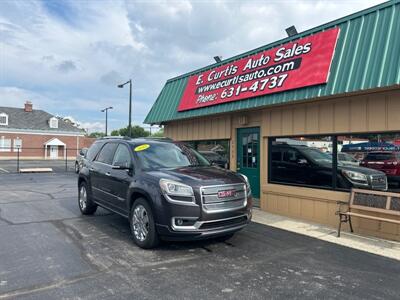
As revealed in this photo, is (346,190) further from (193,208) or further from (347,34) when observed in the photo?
(193,208)

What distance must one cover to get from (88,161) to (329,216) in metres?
5.82

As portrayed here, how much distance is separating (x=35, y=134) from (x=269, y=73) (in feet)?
148

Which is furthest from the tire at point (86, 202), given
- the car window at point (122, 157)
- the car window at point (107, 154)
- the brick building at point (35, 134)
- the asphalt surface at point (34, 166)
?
the brick building at point (35, 134)

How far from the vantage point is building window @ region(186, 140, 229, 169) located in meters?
10.3

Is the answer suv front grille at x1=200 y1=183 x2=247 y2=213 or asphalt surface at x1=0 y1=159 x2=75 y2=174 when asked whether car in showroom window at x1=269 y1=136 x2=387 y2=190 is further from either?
asphalt surface at x1=0 y1=159 x2=75 y2=174

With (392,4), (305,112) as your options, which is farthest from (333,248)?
(392,4)

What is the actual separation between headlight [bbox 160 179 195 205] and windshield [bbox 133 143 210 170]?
83 centimetres

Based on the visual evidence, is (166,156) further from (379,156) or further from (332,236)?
(379,156)

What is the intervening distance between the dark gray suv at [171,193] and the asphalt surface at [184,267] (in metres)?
0.41

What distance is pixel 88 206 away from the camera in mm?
8062

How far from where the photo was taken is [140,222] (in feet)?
18.5

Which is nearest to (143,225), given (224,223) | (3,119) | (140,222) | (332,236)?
(140,222)

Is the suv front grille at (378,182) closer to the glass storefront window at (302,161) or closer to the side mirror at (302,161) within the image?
the glass storefront window at (302,161)

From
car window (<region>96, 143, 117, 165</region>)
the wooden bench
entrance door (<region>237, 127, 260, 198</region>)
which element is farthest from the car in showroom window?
car window (<region>96, 143, 117, 165</region>)
